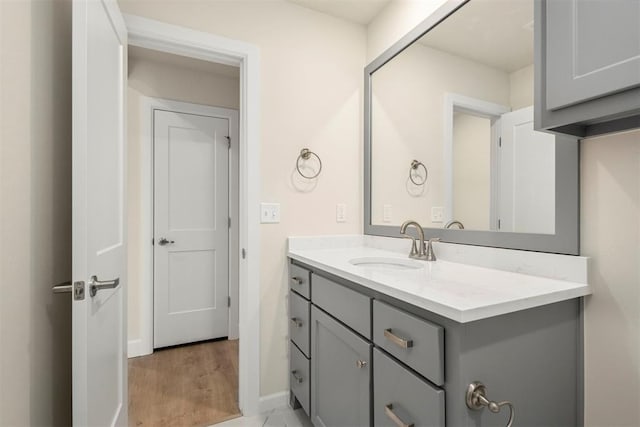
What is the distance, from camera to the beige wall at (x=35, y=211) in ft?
2.57

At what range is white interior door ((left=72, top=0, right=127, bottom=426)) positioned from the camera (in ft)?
3.07

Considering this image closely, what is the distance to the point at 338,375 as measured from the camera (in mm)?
1304

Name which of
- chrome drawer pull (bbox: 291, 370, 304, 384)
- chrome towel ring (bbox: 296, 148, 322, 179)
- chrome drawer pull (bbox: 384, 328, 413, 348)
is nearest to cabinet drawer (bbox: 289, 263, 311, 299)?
chrome drawer pull (bbox: 291, 370, 304, 384)

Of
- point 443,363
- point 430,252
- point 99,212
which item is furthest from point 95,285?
point 430,252

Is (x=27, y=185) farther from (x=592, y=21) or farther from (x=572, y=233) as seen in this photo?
(x=572, y=233)

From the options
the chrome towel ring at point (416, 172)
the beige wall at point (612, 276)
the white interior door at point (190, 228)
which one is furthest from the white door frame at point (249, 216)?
the beige wall at point (612, 276)

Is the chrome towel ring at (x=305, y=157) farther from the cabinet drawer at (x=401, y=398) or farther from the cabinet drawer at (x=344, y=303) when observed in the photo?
the cabinet drawer at (x=401, y=398)

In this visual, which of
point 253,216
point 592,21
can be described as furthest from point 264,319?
point 592,21

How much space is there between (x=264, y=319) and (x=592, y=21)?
1804 mm

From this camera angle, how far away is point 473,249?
137 centimetres

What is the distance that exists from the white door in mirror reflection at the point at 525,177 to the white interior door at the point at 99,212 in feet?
4.90

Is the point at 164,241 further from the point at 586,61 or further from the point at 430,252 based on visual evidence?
the point at 586,61

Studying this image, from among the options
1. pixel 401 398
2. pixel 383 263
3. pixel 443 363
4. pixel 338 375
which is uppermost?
pixel 383 263

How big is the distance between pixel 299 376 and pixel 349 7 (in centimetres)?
218
